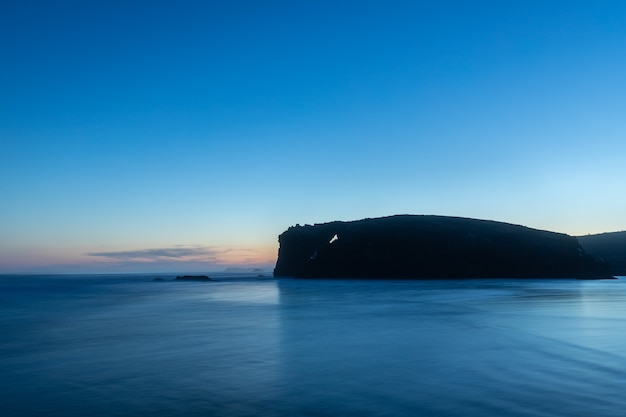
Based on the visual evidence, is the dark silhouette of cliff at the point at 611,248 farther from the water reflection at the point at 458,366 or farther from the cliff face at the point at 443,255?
the water reflection at the point at 458,366

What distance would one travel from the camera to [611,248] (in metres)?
155

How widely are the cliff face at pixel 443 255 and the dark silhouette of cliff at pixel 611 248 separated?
1502 inches

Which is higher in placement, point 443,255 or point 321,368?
point 443,255

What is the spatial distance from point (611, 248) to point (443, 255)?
7973 cm

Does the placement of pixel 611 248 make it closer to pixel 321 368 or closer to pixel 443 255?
pixel 443 255

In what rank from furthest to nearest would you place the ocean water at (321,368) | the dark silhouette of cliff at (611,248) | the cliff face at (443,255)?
1. the dark silhouette of cliff at (611,248)
2. the cliff face at (443,255)
3. the ocean water at (321,368)

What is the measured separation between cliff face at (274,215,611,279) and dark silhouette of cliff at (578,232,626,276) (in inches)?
1502

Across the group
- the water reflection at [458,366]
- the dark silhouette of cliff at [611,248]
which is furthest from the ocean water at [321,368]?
the dark silhouette of cliff at [611,248]

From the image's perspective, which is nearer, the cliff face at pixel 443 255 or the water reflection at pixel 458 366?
the water reflection at pixel 458 366

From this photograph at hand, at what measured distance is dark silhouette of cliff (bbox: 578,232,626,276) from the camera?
14031cm

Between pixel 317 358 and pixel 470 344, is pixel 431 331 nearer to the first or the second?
pixel 470 344

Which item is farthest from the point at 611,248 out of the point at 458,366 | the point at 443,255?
the point at 458,366

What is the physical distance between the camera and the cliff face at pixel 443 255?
10562 centimetres

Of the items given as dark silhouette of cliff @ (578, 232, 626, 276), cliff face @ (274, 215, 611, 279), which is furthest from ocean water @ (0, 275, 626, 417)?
dark silhouette of cliff @ (578, 232, 626, 276)
